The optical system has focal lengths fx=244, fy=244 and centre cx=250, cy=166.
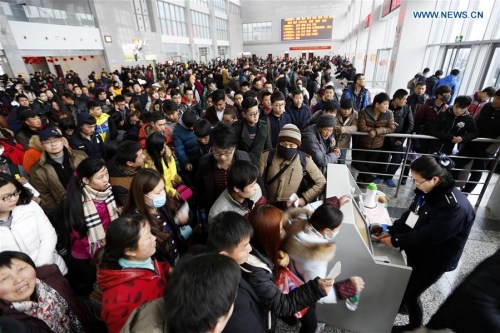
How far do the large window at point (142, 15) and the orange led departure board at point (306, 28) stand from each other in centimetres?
1774

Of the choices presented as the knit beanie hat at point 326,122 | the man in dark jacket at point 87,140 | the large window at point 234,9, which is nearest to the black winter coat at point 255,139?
the knit beanie hat at point 326,122

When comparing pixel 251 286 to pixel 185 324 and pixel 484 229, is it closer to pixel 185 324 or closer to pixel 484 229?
pixel 185 324

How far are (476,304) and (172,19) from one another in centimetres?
2520

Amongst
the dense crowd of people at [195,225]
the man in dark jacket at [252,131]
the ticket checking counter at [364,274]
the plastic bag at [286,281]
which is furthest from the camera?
the man in dark jacket at [252,131]

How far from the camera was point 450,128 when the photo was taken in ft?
10.6

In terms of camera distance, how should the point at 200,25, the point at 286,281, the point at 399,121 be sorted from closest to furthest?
the point at 286,281, the point at 399,121, the point at 200,25

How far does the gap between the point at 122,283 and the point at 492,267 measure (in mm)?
1654

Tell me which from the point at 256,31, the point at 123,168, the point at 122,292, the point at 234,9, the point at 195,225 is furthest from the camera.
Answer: the point at 256,31

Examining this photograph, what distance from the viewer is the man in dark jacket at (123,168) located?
6.82 feet

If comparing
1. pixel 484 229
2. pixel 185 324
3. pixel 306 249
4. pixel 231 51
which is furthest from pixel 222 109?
pixel 231 51

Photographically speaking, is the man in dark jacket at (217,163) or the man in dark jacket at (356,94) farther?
the man in dark jacket at (356,94)

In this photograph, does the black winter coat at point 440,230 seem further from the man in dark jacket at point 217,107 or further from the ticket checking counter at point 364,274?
the man in dark jacket at point 217,107

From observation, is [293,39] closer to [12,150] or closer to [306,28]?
[306,28]

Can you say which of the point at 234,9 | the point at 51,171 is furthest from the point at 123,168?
the point at 234,9
